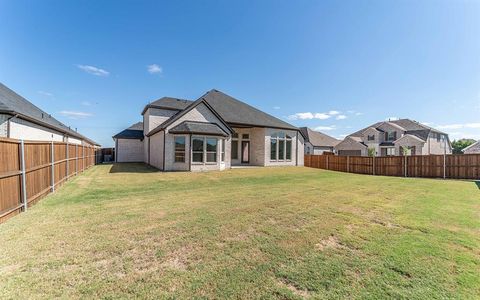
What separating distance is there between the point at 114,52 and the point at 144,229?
17.9 metres

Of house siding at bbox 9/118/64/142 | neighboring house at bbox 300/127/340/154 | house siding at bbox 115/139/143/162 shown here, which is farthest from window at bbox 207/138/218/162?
neighboring house at bbox 300/127/340/154

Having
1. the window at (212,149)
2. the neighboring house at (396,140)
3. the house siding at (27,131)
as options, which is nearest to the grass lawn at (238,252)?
the house siding at (27,131)

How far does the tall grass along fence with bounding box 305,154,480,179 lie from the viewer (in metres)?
16.1

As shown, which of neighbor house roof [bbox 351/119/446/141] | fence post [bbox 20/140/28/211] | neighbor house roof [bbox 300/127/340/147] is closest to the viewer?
fence post [bbox 20/140/28/211]

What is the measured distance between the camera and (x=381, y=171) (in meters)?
19.4

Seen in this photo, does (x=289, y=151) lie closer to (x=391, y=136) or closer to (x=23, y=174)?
(x=23, y=174)

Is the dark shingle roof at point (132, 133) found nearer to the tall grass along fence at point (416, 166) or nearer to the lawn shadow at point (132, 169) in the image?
the lawn shadow at point (132, 169)

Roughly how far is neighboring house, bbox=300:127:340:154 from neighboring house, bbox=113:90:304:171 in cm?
1782

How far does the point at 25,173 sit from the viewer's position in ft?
19.0

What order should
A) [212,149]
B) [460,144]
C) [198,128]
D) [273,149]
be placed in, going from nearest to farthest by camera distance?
[198,128] < [212,149] < [273,149] < [460,144]

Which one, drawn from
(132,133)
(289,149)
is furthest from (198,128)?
(132,133)

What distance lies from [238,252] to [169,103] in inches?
906

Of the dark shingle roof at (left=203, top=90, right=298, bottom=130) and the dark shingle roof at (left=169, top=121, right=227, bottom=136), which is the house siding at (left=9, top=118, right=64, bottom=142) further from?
the dark shingle roof at (left=203, top=90, right=298, bottom=130)

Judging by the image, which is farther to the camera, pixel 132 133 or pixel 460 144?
pixel 460 144
